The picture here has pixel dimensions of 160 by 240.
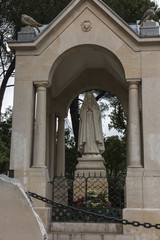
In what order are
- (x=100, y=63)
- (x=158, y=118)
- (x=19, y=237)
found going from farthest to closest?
(x=100, y=63), (x=158, y=118), (x=19, y=237)

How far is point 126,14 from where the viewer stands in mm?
16875

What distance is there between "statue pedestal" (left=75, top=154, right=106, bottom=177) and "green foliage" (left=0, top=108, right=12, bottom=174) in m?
9.84

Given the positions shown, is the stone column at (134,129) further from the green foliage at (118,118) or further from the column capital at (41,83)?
the green foliage at (118,118)

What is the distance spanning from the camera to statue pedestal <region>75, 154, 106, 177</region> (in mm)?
9875

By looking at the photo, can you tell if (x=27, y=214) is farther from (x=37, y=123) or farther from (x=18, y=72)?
(x=18, y=72)

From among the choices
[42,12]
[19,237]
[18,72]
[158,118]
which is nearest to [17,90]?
[18,72]

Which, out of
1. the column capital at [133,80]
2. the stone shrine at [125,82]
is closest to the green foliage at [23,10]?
the stone shrine at [125,82]

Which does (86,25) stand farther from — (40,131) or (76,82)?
(40,131)

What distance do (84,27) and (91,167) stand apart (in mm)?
4357

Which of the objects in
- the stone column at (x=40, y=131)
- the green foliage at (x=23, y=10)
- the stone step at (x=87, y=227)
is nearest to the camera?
the stone step at (x=87, y=227)

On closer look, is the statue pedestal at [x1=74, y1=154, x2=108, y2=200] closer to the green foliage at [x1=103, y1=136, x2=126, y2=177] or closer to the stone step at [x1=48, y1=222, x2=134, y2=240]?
the stone step at [x1=48, y1=222, x2=134, y2=240]

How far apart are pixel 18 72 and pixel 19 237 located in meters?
6.17

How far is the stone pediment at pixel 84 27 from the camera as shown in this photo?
29.8ft

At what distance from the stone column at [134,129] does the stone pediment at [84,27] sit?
1.21m
